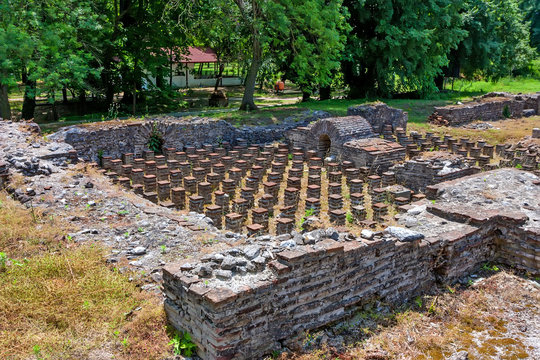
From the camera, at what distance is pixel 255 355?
488 cm

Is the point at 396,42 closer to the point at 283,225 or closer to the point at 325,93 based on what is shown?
the point at 325,93

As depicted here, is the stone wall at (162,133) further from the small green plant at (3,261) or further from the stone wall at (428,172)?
the small green plant at (3,261)

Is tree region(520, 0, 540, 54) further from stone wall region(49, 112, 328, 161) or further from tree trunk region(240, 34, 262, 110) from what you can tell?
stone wall region(49, 112, 328, 161)

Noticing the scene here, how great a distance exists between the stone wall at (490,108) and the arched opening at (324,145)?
7.28 meters

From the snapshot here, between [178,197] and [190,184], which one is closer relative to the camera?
[178,197]

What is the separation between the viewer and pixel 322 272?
5.38 m

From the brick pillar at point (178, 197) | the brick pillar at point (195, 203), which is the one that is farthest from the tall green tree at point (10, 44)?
the brick pillar at point (195, 203)

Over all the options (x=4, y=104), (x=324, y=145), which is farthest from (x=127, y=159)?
(x=324, y=145)

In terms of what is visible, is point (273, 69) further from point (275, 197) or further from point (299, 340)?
point (299, 340)

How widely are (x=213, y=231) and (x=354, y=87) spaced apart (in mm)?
20293

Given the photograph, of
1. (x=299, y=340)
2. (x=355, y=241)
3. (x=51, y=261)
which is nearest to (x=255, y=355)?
(x=299, y=340)

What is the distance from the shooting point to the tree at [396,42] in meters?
22.8

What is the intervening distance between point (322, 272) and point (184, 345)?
1671mm

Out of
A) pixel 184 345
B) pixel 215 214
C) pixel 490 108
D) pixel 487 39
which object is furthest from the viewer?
pixel 487 39
